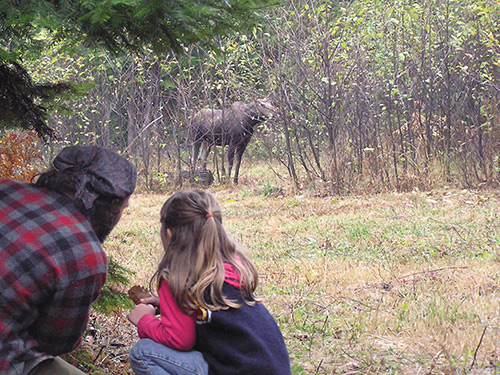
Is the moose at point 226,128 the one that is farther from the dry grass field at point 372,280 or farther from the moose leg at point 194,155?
the dry grass field at point 372,280

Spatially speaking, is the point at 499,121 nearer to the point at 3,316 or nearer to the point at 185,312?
the point at 185,312

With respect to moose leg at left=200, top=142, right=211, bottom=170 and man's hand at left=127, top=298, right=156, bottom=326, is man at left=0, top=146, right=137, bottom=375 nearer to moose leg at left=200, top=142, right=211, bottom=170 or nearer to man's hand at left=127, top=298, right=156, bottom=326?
man's hand at left=127, top=298, right=156, bottom=326

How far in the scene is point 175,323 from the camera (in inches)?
100.0

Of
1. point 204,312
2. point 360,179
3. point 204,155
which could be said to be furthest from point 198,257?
point 204,155

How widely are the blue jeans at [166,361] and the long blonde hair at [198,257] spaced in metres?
0.23

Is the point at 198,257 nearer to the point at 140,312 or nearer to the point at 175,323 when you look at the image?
the point at 175,323

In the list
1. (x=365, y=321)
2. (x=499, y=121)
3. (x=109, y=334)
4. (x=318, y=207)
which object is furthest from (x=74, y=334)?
(x=499, y=121)

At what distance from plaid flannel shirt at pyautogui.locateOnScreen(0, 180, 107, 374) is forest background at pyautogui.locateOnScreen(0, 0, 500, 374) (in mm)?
1242

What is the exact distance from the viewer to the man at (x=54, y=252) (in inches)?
78.0

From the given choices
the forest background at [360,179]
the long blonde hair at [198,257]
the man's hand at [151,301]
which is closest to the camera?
the long blonde hair at [198,257]

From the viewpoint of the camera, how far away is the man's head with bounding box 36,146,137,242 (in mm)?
2193

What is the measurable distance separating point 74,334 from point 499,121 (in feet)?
32.1

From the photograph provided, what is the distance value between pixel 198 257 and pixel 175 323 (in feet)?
0.99

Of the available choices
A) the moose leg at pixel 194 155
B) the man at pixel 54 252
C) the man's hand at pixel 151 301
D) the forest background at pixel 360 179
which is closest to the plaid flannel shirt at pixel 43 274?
the man at pixel 54 252
